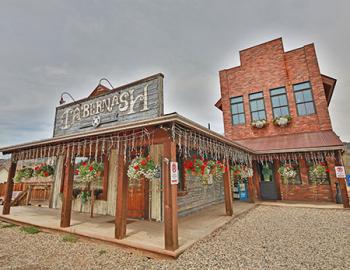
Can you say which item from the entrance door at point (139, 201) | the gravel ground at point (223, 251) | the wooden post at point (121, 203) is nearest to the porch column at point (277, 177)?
the gravel ground at point (223, 251)

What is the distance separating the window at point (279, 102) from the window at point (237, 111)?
78.1 inches

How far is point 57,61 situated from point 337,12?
1208 cm

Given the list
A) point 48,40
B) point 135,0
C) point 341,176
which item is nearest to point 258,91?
point 341,176

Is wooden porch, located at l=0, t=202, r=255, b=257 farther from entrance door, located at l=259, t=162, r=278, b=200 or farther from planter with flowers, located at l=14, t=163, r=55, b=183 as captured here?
entrance door, located at l=259, t=162, r=278, b=200

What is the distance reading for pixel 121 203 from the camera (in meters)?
4.40

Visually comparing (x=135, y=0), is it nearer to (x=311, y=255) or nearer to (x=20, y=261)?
(x=20, y=261)

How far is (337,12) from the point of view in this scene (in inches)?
270

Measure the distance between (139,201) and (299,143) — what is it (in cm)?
864

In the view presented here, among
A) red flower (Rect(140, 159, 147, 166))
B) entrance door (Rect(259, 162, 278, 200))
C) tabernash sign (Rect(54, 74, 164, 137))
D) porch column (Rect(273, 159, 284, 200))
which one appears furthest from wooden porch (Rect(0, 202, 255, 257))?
porch column (Rect(273, 159, 284, 200))

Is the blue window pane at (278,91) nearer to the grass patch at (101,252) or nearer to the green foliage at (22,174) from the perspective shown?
the grass patch at (101,252)

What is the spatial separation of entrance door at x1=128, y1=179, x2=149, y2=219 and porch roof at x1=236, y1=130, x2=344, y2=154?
20.4 ft

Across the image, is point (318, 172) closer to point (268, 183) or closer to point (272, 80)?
point (268, 183)

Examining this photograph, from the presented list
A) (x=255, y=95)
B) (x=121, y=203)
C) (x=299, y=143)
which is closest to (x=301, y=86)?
(x=255, y=95)

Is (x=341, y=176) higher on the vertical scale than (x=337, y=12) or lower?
lower
